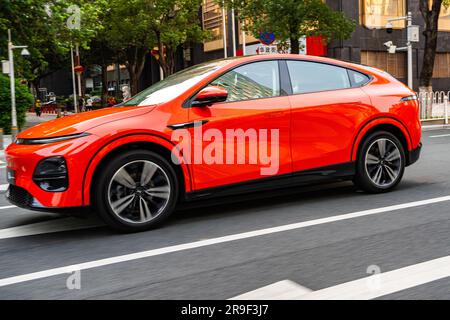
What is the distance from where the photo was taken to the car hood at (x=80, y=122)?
4801mm

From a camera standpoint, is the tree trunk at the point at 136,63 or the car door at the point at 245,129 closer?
the car door at the point at 245,129

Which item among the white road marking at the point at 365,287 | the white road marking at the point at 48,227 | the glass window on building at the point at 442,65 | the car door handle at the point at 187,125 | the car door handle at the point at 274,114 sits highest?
the glass window on building at the point at 442,65

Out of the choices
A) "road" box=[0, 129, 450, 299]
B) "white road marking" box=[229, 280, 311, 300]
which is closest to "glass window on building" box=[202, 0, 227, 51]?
"road" box=[0, 129, 450, 299]

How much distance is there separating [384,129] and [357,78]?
0.63 metres

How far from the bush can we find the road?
1277 cm

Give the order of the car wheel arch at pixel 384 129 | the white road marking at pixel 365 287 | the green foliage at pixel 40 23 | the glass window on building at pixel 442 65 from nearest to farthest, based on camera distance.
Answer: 1. the white road marking at pixel 365 287
2. the car wheel arch at pixel 384 129
3. the green foliage at pixel 40 23
4. the glass window on building at pixel 442 65

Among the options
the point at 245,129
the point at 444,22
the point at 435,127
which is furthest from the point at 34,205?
the point at 444,22

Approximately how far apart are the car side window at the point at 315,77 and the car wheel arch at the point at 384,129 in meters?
0.49

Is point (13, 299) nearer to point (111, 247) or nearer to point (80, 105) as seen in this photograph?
point (111, 247)

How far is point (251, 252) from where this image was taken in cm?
423

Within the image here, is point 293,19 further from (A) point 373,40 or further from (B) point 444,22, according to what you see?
(B) point 444,22

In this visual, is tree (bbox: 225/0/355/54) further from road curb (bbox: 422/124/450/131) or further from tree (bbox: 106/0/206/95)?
tree (bbox: 106/0/206/95)

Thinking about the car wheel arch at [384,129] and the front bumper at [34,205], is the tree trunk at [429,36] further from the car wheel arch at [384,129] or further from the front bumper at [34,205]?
the front bumper at [34,205]

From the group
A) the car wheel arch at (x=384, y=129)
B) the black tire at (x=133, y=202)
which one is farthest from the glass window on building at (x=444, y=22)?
the black tire at (x=133, y=202)
